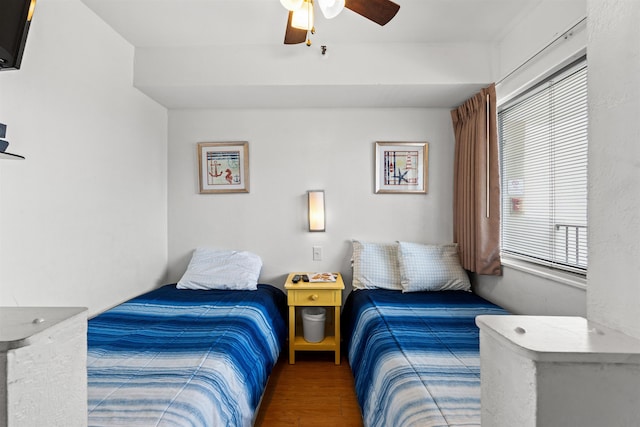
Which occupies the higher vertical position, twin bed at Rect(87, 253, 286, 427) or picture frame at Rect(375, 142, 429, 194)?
picture frame at Rect(375, 142, 429, 194)

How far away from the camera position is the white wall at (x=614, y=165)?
0.60 metres

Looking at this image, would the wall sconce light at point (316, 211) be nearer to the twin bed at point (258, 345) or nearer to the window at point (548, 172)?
the twin bed at point (258, 345)

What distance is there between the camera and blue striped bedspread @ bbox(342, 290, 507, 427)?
44.4 inches

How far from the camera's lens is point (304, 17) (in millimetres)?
1586

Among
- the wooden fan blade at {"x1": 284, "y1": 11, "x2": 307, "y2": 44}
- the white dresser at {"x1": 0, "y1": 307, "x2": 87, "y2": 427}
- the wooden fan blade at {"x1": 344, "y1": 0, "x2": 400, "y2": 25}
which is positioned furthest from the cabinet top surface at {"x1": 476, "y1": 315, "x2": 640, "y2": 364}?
the wooden fan blade at {"x1": 284, "y1": 11, "x2": 307, "y2": 44}

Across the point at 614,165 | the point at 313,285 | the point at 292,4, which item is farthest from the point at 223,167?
the point at 614,165

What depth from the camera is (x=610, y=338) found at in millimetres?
563

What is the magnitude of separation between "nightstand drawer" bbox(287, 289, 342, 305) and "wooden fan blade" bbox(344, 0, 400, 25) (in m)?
1.82

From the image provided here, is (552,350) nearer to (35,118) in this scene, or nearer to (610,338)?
(610,338)

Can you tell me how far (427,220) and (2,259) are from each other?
2.80 m

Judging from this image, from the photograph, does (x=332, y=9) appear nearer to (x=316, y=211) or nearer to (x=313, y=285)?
(x=316, y=211)

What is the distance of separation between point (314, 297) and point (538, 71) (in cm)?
210

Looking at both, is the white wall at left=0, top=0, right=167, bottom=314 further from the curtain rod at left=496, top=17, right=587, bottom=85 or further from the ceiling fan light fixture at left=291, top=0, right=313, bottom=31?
the curtain rod at left=496, top=17, right=587, bottom=85

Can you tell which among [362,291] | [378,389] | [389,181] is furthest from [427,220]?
[378,389]
